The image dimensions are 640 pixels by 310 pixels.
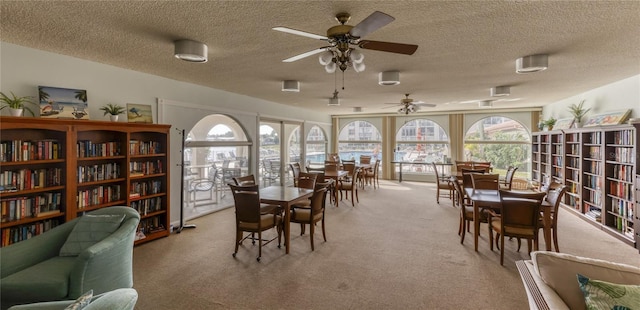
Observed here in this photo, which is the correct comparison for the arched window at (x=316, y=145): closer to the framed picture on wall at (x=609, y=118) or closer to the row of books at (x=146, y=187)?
the row of books at (x=146, y=187)

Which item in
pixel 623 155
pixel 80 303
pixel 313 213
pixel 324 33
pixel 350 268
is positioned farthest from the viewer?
pixel 623 155

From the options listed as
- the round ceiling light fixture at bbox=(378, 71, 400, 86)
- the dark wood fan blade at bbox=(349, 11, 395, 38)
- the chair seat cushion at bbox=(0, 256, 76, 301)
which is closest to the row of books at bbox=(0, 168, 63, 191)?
the chair seat cushion at bbox=(0, 256, 76, 301)

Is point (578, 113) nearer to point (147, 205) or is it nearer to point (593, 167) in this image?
point (593, 167)

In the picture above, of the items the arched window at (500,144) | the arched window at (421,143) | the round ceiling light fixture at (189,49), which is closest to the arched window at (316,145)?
the arched window at (421,143)

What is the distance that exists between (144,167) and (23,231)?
1420 millimetres

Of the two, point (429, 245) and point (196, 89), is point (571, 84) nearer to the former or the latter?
point (429, 245)

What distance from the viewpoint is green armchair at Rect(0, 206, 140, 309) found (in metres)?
2.07

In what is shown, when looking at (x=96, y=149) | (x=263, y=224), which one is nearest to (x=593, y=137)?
(x=263, y=224)

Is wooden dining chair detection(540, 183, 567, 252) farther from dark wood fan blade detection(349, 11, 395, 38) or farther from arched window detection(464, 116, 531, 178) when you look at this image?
arched window detection(464, 116, 531, 178)

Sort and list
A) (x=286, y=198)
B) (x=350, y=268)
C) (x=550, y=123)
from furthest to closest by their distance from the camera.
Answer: (x=550, y=123) → (x=286, y=198) → (x=350, y=268)

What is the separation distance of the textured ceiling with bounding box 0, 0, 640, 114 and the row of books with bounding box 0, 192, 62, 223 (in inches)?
64.7

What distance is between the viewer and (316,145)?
1002 centimetres

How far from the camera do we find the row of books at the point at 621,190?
13.7 ft

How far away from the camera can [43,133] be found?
3.23m
